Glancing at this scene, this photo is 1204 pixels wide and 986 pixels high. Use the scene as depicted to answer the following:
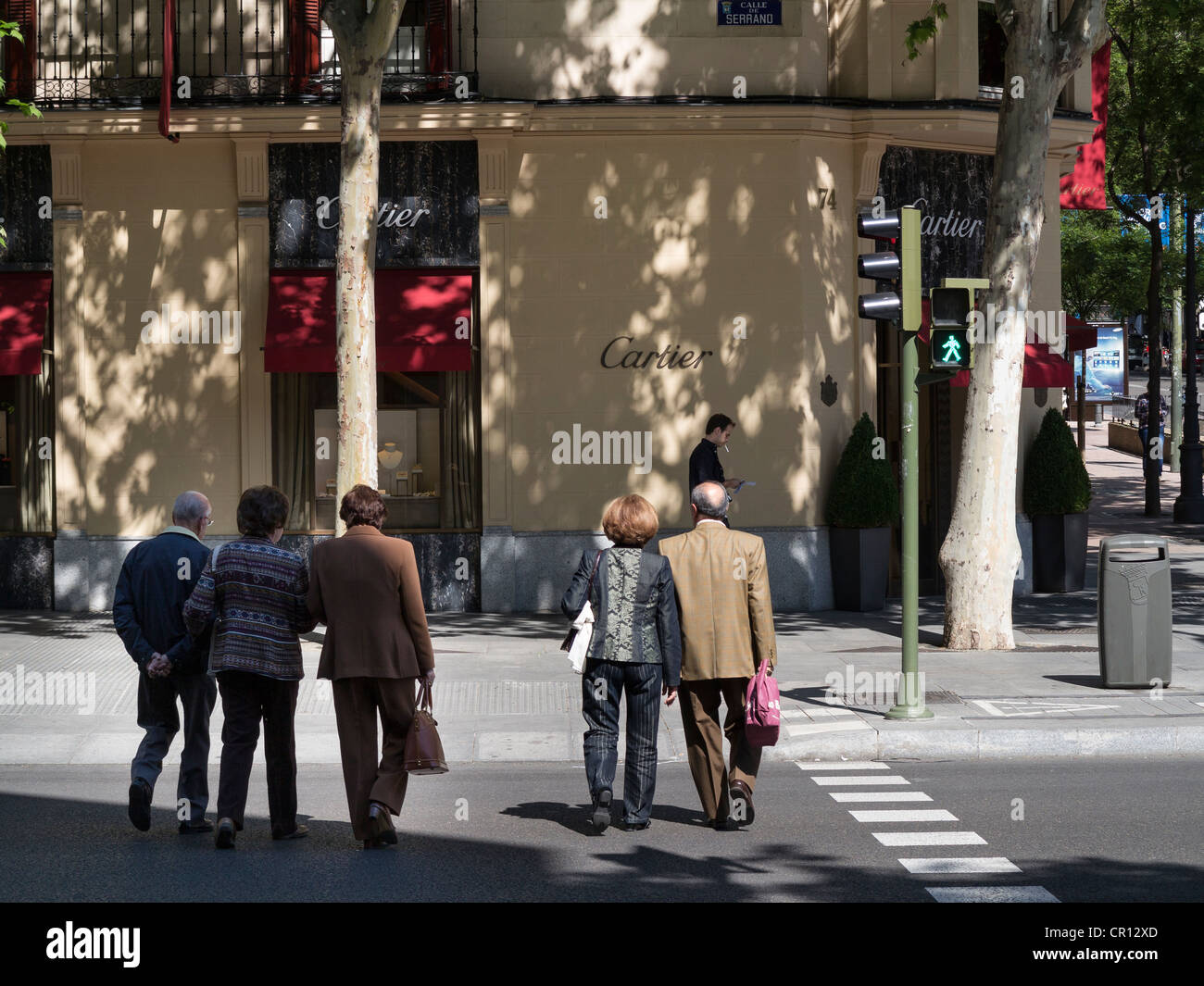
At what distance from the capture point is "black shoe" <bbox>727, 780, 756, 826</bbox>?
791cm

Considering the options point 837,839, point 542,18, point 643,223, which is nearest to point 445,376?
point 643,223

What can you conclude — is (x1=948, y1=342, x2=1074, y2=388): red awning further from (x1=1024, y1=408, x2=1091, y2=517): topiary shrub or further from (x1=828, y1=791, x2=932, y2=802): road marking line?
(x1=828, y1=791, x2=932, y2=802): road marking line

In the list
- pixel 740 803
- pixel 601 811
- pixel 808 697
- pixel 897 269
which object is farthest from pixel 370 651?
pixel 897 269

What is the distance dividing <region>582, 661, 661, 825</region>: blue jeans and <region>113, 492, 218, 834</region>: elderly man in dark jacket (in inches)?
76.5

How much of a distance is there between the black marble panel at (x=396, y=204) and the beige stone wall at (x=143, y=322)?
58cm

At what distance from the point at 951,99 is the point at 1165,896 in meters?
12.2

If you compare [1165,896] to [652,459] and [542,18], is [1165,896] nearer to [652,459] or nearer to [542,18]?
[652,459]

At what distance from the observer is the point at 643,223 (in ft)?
55.1

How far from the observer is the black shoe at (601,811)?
7781 millimetres

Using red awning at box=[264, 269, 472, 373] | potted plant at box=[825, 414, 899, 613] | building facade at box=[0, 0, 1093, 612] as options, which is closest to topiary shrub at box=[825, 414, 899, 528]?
potted plant at box=[825, 414, 899, 613]

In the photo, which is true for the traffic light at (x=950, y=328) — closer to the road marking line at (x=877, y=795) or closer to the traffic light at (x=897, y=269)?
the traffic light at (x=897, y=269)

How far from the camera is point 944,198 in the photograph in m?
17.8

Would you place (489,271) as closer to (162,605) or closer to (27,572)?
(27,572)

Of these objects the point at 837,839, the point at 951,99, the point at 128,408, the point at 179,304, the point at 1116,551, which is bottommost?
the point at 837,839
